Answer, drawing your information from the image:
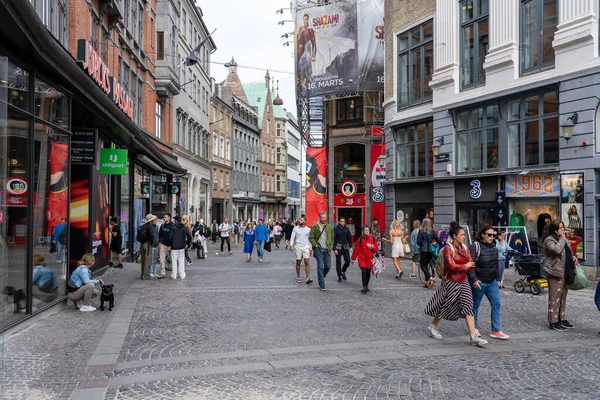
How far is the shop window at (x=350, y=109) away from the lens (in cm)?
4012

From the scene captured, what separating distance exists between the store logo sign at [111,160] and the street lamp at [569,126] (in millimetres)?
12179

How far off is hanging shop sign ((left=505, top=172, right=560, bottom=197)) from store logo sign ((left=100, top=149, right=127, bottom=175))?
40.0ft

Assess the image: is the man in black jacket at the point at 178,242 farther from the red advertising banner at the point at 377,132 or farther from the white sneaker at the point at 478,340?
the red advertising banner at the point at 377,132

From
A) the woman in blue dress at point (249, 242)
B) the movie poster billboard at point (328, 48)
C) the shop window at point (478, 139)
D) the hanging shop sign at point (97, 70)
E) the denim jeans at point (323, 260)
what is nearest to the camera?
the hanging shop sign at point (97, 70)

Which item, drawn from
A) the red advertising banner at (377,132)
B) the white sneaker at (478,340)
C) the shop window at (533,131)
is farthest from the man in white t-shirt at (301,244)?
the red advertising banner at (377,132)

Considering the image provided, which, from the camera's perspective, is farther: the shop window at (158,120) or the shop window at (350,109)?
the shop window at (350,109)

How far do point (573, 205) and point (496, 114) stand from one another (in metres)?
4.92

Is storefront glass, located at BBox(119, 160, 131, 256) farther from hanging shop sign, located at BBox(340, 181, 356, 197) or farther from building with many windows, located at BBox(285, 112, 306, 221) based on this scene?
building with many windows, located at BBox(285, 112, 306, 221)

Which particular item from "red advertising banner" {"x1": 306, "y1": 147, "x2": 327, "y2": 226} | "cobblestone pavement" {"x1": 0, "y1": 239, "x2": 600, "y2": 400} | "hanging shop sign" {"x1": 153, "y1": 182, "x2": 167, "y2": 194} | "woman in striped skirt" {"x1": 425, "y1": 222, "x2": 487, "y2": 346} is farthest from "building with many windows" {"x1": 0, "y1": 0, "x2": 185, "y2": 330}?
"red advertising banner" {"x1": 306, "y1": 147, "x2": 327, "y2": 226}

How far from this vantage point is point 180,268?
53.7 ft

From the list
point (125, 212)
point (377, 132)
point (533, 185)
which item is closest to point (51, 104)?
point (125, 212)

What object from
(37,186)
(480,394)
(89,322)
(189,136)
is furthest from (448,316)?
(189,136)

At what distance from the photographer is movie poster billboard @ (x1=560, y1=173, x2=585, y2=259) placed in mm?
16281

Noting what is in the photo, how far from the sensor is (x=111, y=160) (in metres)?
15.7
